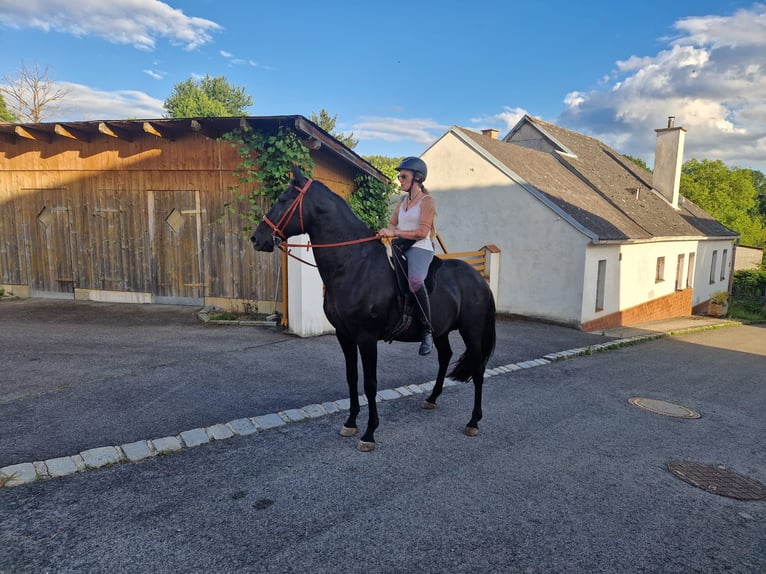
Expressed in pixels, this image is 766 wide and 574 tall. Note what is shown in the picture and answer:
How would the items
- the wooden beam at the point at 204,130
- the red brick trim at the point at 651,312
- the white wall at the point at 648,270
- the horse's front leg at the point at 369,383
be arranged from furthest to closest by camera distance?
the white wall at the point at 648,270 → the red brick trim at the point at 651,312 → the wooden beam at the point at 204,130 → the horse's front leg at the point at 369,383

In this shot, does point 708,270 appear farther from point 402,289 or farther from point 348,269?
point 348,269

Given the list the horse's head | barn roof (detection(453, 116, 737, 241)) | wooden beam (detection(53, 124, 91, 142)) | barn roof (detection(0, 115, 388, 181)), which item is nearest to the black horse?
the horse's head

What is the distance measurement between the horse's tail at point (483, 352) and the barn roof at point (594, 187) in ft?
30.8

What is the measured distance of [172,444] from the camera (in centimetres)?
426

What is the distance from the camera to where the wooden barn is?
1012 cm

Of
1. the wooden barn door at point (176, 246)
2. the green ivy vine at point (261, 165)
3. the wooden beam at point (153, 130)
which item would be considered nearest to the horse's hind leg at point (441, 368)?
the green ivy vine at point (261, 165)

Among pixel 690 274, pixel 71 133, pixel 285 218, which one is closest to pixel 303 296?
pixel 285 218

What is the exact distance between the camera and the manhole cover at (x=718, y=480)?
400 cm

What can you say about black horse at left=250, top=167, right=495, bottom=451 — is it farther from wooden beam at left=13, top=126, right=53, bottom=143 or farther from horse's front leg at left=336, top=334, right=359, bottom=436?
wooden beam at left=13, top=126, right=53, bottom=143

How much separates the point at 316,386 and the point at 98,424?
246 centimetres

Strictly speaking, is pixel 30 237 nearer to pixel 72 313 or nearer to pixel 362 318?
pixel 72 313

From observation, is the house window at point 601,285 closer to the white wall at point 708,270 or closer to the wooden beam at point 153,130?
the white wall at point 708,270

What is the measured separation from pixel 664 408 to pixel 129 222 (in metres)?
11.3

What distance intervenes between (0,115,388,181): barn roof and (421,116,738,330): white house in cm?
532
